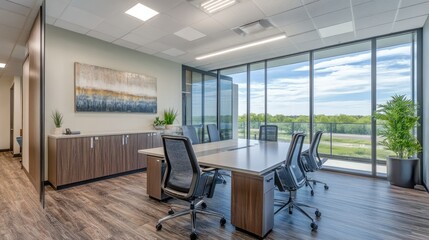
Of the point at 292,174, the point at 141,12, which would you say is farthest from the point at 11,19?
the point at 292,174

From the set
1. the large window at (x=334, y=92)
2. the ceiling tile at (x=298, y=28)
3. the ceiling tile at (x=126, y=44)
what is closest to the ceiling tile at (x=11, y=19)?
the ceiling tile at (x=126, y=44)

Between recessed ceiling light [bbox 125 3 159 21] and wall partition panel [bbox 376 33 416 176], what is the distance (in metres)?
4.63

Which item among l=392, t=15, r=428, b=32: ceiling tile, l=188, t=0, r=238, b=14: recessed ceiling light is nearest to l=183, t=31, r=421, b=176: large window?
l=392, t=15, r=428, b=32: ceiling tile

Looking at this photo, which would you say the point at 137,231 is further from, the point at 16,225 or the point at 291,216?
the point at 291,216

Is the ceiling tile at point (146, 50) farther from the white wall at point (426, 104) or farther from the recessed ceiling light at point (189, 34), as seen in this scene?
the white wall at point (426, 104)

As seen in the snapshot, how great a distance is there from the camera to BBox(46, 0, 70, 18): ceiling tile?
305 centimetres

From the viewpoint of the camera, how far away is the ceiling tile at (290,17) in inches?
131

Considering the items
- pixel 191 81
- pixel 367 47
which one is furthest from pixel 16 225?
pixel 367 47

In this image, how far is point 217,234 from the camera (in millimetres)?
2285

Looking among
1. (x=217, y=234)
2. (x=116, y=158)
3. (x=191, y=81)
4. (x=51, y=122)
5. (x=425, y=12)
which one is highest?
(x=425, y=12)

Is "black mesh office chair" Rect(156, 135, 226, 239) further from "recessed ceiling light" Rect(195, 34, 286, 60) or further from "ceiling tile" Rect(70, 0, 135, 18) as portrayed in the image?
"recessed ceiling light" Rect(195, 34, 286, 60)

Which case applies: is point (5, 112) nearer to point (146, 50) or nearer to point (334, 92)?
point (146, 50)

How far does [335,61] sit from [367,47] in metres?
0.66

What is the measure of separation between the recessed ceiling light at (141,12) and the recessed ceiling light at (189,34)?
74 cm
